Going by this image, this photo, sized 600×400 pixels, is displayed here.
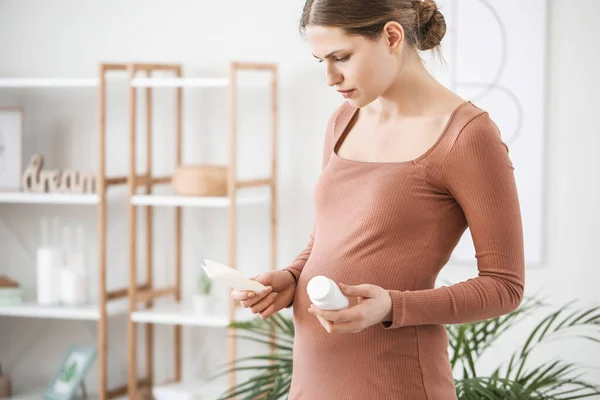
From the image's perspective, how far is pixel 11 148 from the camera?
348 centimetres

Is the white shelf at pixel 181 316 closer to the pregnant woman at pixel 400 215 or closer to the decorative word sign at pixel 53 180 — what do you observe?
the decorative word sign at pixel 53 180

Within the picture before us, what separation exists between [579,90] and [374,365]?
2.00m

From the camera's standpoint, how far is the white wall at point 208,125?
2973 mm

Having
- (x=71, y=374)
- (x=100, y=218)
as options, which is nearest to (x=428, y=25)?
(x=100, y=218)

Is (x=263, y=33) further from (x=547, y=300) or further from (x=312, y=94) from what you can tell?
(x=547, y=300)

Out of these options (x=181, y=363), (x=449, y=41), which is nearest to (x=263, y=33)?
(x=449, y=41)

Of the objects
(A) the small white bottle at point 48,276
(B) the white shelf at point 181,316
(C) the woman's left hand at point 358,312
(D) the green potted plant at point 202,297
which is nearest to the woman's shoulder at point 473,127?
(C) the woman's left hand at point 358,312

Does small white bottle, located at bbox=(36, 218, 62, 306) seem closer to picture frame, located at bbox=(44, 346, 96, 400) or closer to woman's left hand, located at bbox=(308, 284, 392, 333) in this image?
picture frame, located at bbox=(44, 346, 96, 400)

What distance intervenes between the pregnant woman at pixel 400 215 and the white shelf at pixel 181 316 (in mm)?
1762

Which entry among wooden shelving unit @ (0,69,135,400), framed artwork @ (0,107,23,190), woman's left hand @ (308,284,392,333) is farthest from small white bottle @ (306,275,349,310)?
framed artwork @ (0,107,23,190)

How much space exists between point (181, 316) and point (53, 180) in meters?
0.73

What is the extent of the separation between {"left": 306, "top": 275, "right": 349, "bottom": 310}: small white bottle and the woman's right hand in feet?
0.89

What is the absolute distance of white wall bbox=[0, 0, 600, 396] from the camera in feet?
9.75

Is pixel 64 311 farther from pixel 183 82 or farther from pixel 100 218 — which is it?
pixel 183 82
